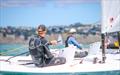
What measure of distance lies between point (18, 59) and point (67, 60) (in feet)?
5.51

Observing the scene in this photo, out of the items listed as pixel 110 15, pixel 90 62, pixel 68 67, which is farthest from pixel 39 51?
pixel 110 15

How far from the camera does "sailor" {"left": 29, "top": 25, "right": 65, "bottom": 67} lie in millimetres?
7715

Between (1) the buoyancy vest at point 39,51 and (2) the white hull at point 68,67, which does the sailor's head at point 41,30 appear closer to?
(1) the buoyancy vest at point 39,51

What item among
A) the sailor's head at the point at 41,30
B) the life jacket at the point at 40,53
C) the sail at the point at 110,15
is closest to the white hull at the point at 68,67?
the life jacket at the point at 40,53

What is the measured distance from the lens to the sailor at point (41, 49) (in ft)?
25.3

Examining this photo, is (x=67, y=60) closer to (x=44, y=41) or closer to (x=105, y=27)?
(x=44, y=41)

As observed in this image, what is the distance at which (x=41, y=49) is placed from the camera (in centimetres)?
776

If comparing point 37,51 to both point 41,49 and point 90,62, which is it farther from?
point 90,62

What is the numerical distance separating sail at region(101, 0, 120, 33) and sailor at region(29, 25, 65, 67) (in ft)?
5.92

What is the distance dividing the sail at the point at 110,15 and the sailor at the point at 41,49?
1.80m

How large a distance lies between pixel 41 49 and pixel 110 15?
238 cm

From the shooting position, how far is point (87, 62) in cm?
841

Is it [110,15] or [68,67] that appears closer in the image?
[68,67]

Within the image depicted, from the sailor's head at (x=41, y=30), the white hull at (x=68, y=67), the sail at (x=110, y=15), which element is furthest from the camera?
the sail at (x=110, y=15)
